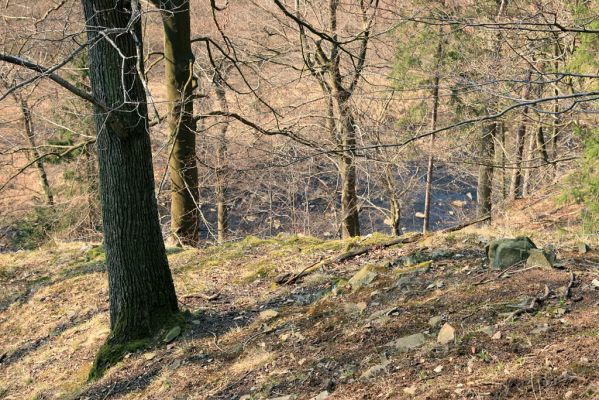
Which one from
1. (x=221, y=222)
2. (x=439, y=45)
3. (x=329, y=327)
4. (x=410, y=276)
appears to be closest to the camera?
(x=329, y=327)

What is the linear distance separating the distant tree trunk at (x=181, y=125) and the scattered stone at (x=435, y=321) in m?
4.73

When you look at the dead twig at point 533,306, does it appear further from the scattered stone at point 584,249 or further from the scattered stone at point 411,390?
the scattered stone at point 584,249

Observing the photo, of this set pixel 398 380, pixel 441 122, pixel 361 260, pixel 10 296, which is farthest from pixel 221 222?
pixel 398 380

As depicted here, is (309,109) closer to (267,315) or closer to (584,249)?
(267,315)

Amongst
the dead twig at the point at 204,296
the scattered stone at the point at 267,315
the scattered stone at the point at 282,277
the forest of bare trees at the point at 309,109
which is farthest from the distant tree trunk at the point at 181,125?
the scattered stone at the point at 267,315

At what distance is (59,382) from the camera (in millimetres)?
5184

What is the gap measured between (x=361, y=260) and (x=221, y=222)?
9728 millimetres

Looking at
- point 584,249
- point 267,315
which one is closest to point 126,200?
point 267,315

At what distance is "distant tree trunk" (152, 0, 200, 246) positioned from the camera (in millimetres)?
7848

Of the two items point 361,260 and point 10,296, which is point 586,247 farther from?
point 10,296

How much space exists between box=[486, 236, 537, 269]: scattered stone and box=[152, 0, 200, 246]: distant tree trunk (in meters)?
4.52

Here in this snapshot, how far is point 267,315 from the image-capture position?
5.09m

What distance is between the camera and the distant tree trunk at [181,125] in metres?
7.85

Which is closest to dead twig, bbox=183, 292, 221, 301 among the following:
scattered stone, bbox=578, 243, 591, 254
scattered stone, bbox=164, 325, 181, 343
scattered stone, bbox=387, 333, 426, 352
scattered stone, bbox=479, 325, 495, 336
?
scattered stone, bbox=164, 325, 181, 343
